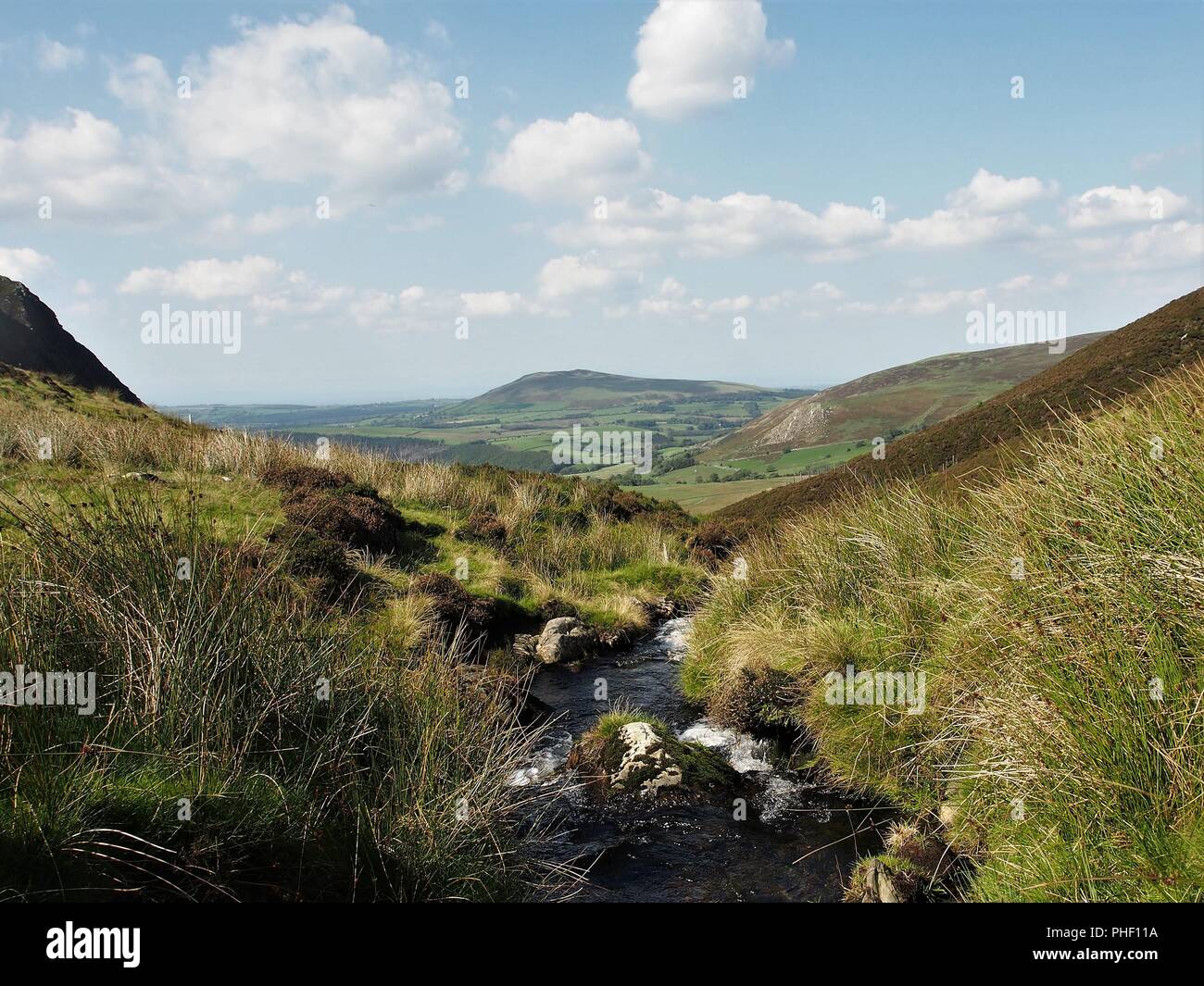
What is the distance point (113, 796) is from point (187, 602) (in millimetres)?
1280

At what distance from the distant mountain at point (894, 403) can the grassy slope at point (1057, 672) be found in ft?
190

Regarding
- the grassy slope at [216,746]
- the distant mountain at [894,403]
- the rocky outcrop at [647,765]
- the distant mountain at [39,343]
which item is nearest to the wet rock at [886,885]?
the rocky outcrop at [647,765]

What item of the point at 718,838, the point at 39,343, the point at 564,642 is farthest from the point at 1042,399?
the point at 39,343

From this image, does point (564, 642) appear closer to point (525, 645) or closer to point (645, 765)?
point (525, 645)

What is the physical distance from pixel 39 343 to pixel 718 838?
127 feet

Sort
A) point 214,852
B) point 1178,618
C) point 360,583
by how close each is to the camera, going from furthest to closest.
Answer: point 360,583 → point 1178,618 → point 214,852

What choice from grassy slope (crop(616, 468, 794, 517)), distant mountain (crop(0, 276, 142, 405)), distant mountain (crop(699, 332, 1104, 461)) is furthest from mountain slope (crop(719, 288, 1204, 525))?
distant mountain (crop(699, 332, 1104, 461))

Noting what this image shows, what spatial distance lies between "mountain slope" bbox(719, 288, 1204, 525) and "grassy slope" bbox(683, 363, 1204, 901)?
725 centimetres

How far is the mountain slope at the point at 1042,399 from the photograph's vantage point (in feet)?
50.4

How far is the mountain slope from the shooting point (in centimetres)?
1537

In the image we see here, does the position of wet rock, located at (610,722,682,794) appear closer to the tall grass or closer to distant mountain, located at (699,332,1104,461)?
the tall grass

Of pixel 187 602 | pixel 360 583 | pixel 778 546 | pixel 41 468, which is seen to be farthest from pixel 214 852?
pixel 41 468
